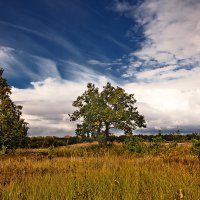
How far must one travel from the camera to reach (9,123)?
Answer: 866 inches

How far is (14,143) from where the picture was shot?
20.6 meters

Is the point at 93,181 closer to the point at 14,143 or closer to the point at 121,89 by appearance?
the point at 14,143

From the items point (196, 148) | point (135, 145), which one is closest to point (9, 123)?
point (135, 145)

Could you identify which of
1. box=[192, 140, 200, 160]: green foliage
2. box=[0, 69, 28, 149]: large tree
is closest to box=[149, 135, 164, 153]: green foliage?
box=[192, 140, 200, 160]: green foliage

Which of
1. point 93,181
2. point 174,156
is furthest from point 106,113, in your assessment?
point 93,181

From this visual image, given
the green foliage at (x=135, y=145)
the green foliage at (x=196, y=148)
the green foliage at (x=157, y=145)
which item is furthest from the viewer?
the green foliage at (x=135, y=145)

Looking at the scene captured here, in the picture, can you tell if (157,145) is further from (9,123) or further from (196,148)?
(9,123)

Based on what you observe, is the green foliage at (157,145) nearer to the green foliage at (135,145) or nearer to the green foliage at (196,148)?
the green foliage at (135,145)

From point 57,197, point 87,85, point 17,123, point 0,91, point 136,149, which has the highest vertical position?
point 87,85

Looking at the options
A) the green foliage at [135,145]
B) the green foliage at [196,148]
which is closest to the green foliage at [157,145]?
the green foliage at [135,145]

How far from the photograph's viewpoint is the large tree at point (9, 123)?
20547mm

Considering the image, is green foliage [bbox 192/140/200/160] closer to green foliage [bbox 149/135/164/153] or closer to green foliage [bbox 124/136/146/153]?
green foliage [bbox 149/135/164/153]

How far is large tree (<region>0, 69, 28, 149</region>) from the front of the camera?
67.4 feet

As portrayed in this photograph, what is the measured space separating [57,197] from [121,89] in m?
25.6
